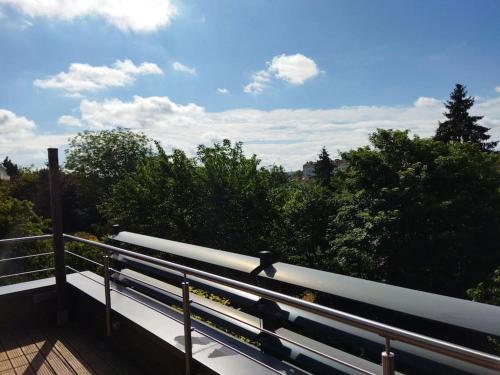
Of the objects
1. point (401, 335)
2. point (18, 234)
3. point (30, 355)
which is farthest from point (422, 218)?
point (18, 234)

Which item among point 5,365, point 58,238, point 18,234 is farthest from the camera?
point 18,234

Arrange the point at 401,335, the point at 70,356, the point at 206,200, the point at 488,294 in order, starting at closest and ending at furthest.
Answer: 1. the point at 401,335
2. the point at 70,356
3. the point at 488,294
4. the point at 206,200

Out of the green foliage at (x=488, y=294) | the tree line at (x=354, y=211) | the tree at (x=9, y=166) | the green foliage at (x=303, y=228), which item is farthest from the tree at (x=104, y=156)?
the tree at (x=9, y=166)

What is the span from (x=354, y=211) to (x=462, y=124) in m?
30.2

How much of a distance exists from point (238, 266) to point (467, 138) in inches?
1651

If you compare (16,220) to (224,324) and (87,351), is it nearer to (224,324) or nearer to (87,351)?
(87,351)

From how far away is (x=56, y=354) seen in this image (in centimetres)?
410

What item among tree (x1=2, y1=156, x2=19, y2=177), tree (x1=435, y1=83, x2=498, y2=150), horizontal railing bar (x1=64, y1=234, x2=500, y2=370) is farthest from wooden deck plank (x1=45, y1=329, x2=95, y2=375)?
tree (x1=2, y1=156, x2=19, y2=177)

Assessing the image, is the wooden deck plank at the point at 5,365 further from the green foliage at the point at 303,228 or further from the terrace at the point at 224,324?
the green foliage at the point at 303,228

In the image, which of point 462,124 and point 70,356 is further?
point 462,124

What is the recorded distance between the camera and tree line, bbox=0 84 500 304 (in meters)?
13.3

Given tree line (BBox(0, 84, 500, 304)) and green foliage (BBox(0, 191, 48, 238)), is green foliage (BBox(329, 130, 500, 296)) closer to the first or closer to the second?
tree line (BBox(0, 84, 500, 304))

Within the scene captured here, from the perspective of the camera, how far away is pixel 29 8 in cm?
811

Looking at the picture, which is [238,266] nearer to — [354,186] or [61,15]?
[61,15]
